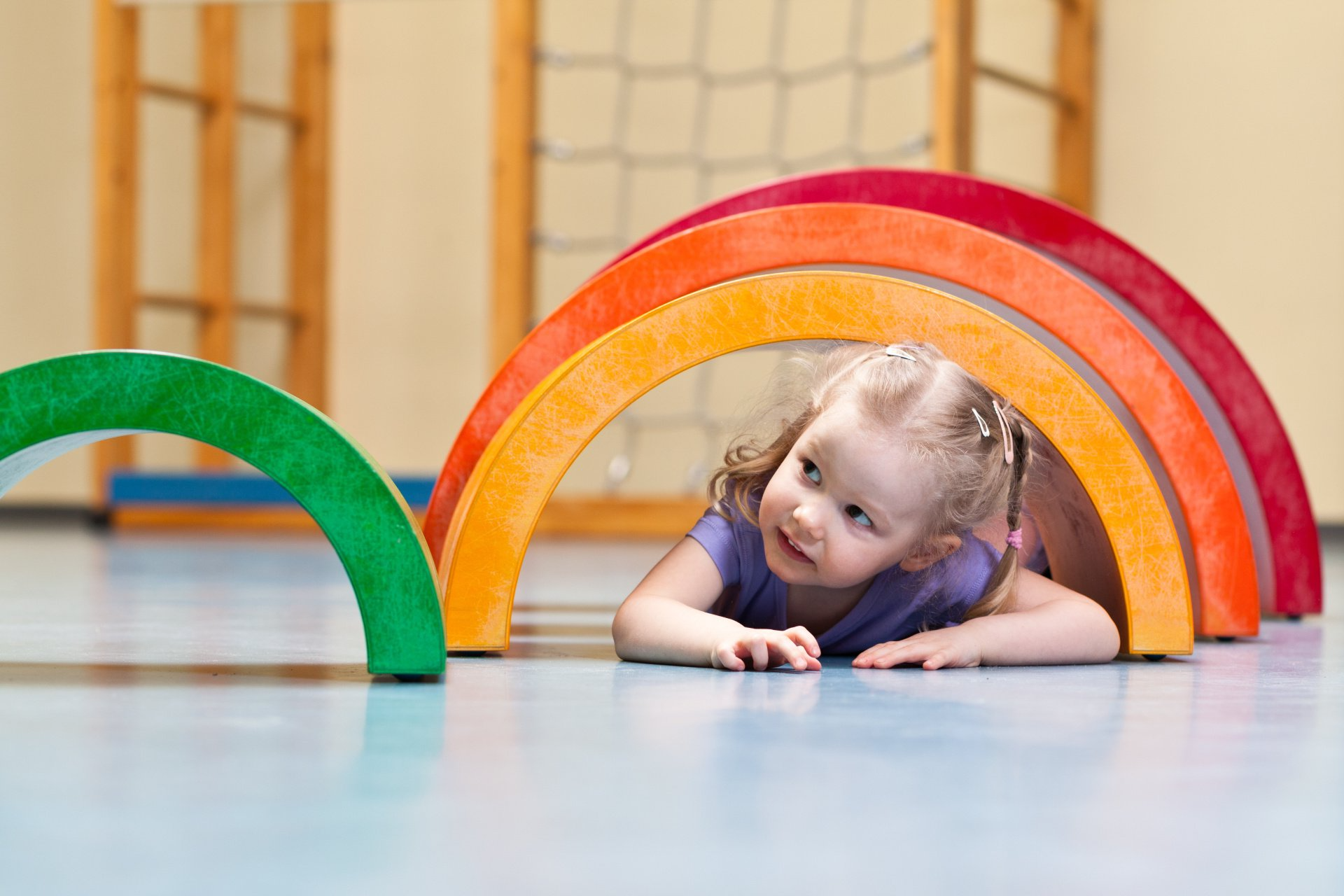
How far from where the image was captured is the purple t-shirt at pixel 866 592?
1146 mm

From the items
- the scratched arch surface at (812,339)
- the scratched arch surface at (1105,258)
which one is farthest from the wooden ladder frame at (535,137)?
the scratched arch surface at (812,339)

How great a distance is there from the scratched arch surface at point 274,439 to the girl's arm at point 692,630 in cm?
17

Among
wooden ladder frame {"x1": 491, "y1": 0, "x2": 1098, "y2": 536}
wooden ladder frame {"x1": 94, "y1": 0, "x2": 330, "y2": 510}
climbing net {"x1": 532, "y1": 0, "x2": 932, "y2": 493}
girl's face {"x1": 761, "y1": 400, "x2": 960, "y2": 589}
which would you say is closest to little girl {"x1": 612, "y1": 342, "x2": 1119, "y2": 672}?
girl's face {"x1": 761, "y1": 400, "x2": 960, "y2": 589}

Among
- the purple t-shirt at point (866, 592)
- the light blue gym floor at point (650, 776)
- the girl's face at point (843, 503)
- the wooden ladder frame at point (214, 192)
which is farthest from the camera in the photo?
the wooden ladder frame at point (214, 192)

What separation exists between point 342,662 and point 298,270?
312cm

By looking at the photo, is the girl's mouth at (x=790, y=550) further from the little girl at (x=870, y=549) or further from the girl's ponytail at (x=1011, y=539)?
the girl's ponytail at (x=1011, y=539)

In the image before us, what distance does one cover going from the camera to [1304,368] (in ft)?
11.0

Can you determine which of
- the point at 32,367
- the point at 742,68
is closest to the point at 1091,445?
the point at 32,367

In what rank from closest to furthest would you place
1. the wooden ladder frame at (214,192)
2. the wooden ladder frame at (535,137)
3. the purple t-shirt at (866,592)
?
the purple t-shirt at (866,592), the wooden ladder frame at (535,137), the wooden ladder frame at (214,192)

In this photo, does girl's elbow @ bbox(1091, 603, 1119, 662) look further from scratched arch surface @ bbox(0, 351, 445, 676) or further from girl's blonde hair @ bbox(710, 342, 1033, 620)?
scratched arch surface @ bbox(0, 351, 445, 676)

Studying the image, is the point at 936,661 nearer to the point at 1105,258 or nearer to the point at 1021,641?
the point at 1021,641

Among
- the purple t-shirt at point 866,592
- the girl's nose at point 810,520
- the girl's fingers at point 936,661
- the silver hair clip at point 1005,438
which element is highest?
the silver hair clip at point 1005,438

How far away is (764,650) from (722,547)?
0.47ft

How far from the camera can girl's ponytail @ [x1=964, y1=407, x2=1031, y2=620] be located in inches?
44.4
